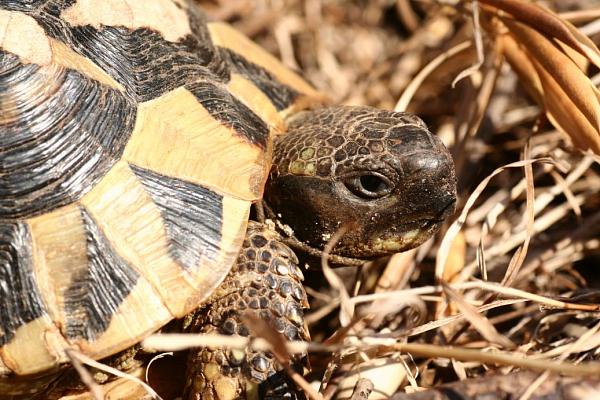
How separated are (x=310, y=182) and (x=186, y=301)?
2.19 feet

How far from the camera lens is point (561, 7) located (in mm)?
4141

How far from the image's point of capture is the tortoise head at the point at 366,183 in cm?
253

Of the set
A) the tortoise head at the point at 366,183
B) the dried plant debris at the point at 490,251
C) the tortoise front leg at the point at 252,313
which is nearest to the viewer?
the dried plant debris at the point at 490,251

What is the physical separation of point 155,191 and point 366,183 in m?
0.77

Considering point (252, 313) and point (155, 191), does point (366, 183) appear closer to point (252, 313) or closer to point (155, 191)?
point (252, 313)

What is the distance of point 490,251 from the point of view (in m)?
3.09

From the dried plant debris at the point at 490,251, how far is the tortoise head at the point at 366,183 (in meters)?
0.17

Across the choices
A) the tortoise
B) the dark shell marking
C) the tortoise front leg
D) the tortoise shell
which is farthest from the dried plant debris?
the dark shell marking

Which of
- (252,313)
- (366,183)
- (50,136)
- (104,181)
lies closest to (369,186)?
(366,183)

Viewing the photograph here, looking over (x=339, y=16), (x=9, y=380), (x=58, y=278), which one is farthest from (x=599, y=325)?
(x=339, y=16)

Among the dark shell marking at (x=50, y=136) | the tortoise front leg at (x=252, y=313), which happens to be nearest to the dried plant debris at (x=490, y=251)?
the tortoise front leg at (x=252, y=313)

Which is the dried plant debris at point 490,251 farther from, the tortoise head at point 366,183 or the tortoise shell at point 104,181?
the tortoise shell at point 104,181

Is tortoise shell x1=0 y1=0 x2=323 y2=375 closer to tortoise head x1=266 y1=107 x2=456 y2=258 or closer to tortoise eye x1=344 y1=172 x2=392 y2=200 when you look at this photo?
tortoise head x1=266 y1=107 x2=456 y2=258

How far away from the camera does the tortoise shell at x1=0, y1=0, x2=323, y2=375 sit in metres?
2.25
